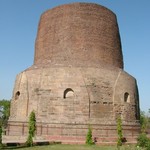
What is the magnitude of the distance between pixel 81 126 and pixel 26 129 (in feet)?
10.0

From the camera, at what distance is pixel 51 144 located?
12.0 meters

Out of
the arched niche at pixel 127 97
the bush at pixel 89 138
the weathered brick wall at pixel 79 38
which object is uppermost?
the weathered brick wall at pixel 79 38

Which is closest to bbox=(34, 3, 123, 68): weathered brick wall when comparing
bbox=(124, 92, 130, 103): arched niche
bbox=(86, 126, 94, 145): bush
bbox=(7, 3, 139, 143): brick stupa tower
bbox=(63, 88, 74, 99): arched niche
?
bbox=(7, 3, 139, 143): brick stupa tower

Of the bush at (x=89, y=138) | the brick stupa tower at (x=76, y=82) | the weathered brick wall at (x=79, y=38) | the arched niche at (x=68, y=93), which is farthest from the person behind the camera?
the weathered brick wall at (x=79, y=38)

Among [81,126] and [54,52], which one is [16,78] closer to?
[54,52]

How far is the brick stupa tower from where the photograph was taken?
1353 centimetres

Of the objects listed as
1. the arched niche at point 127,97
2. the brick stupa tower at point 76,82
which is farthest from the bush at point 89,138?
the arched niche at point 127,97

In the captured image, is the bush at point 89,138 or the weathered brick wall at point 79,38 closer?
the bush at point 89,138

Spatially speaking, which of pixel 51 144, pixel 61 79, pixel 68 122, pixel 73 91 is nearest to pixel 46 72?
pixel 61 79

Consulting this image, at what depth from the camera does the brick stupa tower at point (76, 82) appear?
44.4ft

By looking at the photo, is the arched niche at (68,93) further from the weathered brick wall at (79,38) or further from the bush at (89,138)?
the bush at (89,138)

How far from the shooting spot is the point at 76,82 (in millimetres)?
14031

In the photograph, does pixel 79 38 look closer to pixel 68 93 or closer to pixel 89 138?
pixel 68 93

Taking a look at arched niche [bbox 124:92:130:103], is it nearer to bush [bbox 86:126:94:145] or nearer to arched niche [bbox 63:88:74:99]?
arched niche [bbox 63:88:74:99]
